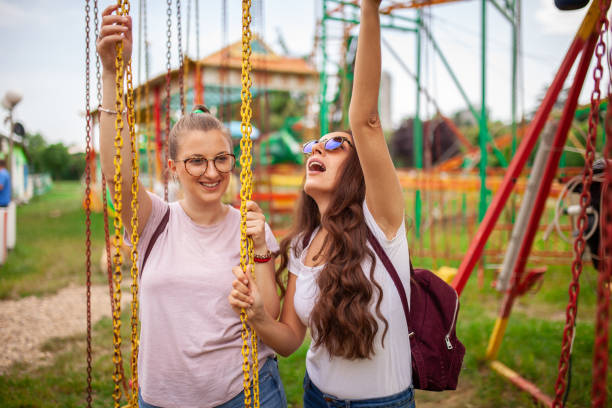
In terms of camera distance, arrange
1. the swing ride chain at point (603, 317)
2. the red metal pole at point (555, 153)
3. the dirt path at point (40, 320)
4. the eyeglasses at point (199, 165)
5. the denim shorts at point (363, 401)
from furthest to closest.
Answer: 1. the dirt path at point (40, 320)
2. the red metal pole at point (555, 153)
3. the eyeglasses at point (199, 165)
4. the denim shorts at point (363, 401)
5. the swing ride chain at point (603, 317)

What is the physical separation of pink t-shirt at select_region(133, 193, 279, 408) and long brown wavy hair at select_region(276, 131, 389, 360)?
320 millimetres

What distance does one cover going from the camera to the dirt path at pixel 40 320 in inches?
164

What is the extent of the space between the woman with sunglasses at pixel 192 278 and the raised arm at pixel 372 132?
0.42 m

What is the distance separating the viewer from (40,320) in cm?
500

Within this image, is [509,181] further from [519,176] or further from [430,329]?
[430,329]

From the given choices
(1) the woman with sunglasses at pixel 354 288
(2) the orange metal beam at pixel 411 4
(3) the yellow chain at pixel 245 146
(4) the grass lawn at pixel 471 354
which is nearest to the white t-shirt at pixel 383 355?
(1) the woman with sunglasses at pixel 354 288

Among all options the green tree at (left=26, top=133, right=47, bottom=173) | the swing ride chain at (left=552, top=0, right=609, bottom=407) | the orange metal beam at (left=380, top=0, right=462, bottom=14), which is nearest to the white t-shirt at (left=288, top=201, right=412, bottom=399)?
the swing ride chain at (left=552, top=0, right=609, bottom=407)

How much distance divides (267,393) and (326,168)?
881mm

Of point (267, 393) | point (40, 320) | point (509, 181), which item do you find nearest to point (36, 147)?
point (40, 320)

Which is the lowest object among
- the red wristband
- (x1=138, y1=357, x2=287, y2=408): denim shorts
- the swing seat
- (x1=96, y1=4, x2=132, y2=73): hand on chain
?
(x1=138, y1=357, x2=287, y2=408): denim shorts

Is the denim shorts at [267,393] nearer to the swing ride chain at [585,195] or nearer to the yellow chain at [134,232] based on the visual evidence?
the yellow chain at [134,232]

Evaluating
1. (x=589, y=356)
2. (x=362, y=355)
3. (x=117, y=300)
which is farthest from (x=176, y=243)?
(x=589, y=356)

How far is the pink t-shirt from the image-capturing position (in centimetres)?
149

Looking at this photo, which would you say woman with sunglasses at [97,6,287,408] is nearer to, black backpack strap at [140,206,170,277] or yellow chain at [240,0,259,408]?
black backpack strap at [140,206,170,277]
